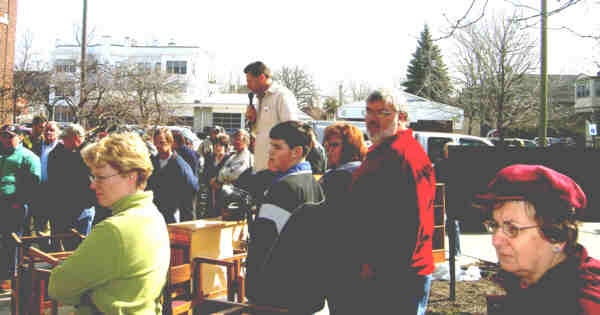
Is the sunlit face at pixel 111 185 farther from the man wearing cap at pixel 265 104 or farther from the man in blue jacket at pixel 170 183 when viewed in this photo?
the man in blue jacket at pixel 170 183

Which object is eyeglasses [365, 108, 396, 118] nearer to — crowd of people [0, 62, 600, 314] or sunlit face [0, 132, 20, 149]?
crowd of people [0, 62, 600, 314]

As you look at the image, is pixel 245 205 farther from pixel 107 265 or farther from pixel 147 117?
pixel 147 117

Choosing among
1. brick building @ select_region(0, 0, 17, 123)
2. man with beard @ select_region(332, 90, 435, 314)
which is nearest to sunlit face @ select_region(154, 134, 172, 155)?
man with beard @ select_region(332, 90, 435, 314)

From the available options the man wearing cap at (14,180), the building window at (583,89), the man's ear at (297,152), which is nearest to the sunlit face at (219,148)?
the man wearing cap at (14,180)

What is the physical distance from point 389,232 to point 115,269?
1.42 metres

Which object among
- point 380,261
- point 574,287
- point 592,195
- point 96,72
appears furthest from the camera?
point 96,72

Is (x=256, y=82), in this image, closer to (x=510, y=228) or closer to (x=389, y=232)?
(x=389, y=232)

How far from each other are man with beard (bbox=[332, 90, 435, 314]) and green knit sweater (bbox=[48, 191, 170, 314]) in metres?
1.09

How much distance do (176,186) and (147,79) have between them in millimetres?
18569

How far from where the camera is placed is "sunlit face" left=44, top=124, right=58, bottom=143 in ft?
21.9

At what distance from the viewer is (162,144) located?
21.5 feet

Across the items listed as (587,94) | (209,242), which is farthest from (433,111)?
(587,94)

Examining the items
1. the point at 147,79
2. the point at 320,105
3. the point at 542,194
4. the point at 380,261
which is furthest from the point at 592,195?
the point at 320,105

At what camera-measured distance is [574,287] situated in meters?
1.53
